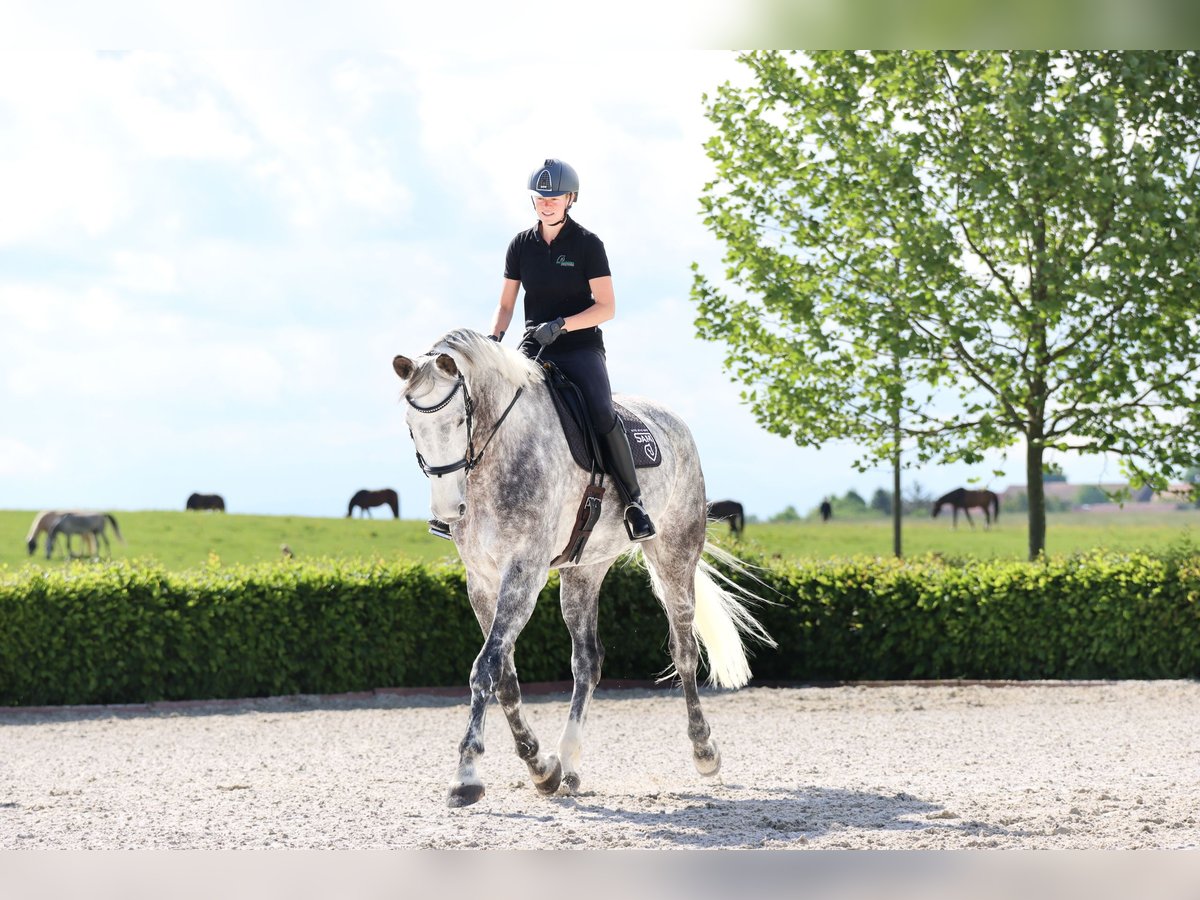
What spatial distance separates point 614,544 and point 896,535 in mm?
13394

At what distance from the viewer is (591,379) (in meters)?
6.31

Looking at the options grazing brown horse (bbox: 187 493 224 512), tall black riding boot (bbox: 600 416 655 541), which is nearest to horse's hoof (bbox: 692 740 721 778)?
tall black riding boot (bbox: 600 416 655 541)

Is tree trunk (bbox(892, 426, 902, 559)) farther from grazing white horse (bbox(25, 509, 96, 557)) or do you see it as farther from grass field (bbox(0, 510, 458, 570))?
grazing white horse (bbox(25, 509, 96, 557))

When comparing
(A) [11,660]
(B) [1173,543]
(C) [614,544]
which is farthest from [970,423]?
(A) [11,660]

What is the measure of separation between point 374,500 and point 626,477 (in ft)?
91.6

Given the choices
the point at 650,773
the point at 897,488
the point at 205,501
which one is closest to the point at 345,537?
the point at 205,501

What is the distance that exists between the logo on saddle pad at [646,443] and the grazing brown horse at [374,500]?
26899 mm

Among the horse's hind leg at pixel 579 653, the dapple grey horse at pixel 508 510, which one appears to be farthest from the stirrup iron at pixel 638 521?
the horse's hind leg at pixel 579 653

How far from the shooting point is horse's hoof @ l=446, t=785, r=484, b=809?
5660 millimetres

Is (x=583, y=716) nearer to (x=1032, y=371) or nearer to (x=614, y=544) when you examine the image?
(x=614, y=544)

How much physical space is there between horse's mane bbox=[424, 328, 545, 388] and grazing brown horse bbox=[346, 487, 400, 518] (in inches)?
1095

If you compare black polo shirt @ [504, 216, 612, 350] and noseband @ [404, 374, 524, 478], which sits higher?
black polo shirt @ [504, 216, 612, 350]

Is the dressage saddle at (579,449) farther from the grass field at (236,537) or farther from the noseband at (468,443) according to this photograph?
the grass field at (236,537)
